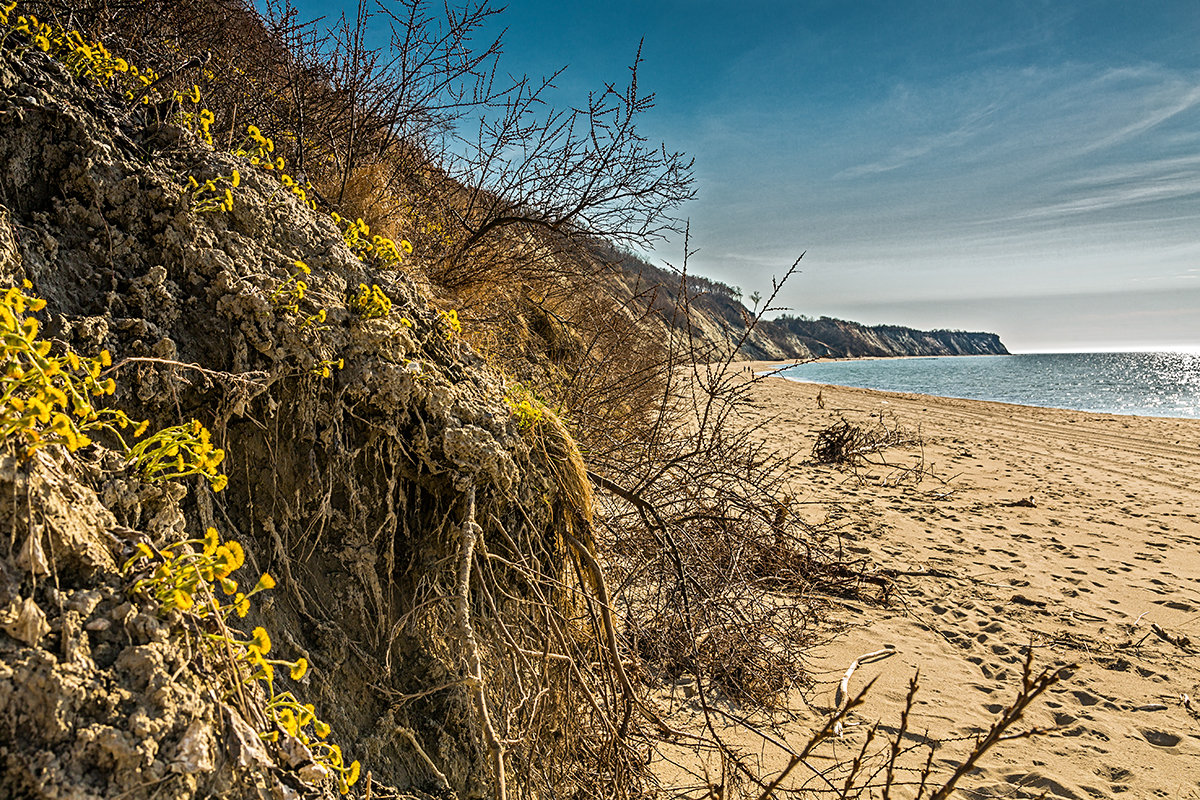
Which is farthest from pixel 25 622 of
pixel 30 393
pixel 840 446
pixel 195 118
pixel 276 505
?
pixel 840 446

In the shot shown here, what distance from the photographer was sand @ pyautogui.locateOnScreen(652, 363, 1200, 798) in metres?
3.55

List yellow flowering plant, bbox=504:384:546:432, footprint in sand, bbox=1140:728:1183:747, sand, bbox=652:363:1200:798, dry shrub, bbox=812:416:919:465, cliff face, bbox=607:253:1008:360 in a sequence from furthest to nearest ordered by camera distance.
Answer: cliff face, bbox=607:253:1008:360, dry shrub, bbox=812:416:919:465, footprint in sand, bbox=1140:728:1183:747, sand, bbox=652:363:1200:798, yellow flowering plant, bbox=504:384:546:432

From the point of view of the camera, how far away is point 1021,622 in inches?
207

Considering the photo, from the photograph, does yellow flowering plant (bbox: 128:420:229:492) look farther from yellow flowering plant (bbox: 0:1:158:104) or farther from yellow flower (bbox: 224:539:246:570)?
yellow flowering plant (bbox: 0:1:158:104)

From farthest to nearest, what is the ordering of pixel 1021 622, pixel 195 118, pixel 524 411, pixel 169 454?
pixel 1021 622, pixel 524 411, pixel 195 118, pixel 169 454

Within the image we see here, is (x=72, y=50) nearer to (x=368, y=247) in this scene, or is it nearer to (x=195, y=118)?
(x=195, y=118)

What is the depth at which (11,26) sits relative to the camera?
7.14 ft

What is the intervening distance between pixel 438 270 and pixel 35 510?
352 centimetres

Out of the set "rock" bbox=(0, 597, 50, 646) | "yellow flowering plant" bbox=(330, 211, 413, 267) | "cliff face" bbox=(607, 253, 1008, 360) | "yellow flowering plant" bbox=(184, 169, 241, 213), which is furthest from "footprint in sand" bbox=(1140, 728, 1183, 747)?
"cliff face" bbox=(607, 253, 1008, 360)

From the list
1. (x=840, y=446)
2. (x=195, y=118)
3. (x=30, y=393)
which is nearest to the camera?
(x=30, y=393)

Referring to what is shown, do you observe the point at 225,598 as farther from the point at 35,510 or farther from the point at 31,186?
the point at 31,186

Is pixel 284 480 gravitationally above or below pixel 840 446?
above

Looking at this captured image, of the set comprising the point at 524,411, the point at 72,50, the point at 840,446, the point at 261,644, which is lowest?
the point at 840,446

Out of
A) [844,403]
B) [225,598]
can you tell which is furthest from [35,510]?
[844,403]
